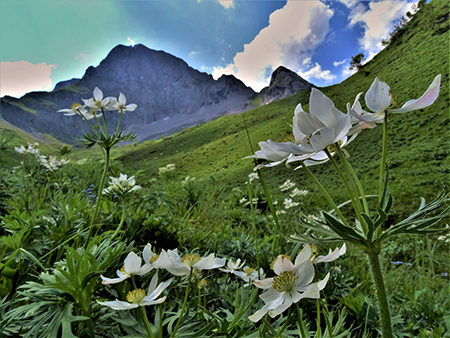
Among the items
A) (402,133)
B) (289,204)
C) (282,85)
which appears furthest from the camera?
(282,85)

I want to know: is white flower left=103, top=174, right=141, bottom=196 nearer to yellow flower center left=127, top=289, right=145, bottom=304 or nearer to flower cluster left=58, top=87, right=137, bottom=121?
flower cluster left=58, top=87, right=137, bottom=121

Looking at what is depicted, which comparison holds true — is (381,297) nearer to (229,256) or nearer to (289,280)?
(289,280)

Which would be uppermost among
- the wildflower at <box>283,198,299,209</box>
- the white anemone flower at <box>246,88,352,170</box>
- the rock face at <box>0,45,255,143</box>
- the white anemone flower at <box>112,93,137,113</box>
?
the rock face at <box>0,45,255,143</box>

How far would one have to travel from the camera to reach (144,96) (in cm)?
5688

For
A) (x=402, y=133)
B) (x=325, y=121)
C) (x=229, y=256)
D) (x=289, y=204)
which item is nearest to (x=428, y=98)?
(x=325, y=121)

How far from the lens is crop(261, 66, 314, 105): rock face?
21.4 metres

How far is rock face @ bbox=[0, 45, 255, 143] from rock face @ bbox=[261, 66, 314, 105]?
715 centimetres

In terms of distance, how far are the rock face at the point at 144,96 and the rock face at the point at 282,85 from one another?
7153 mm

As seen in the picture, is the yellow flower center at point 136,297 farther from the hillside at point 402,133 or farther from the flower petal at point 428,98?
the hillside at point 402,133

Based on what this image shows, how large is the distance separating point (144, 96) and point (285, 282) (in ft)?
208

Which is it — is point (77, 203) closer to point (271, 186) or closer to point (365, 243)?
point (365, 243)

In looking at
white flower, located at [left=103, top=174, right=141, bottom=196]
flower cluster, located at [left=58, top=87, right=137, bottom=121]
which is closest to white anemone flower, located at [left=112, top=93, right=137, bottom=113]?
flower cluster, located at [left=58, top=87, right=137, bottom=121]

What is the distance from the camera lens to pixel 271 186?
7.15 metres

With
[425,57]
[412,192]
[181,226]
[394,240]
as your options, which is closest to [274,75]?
[425,57]
